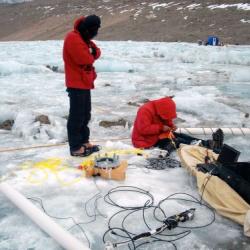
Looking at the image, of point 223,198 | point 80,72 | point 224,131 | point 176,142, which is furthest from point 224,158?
point 224,131

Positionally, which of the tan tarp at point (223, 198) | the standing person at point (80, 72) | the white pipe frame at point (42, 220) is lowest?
the tan tarp at point (223, 198)

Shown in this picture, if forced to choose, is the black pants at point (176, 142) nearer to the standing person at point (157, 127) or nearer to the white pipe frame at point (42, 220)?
the standing person at point (157, 127)

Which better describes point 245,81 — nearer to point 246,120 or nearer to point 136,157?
point 246,120

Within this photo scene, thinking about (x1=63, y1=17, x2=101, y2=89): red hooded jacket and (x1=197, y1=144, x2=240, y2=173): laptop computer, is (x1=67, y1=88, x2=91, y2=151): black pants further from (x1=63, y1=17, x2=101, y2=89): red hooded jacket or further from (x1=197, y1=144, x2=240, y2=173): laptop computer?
(x1=197, y1=144, x2=240, y2=173): laptop computer

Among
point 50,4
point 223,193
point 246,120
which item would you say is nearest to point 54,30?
point 50,4

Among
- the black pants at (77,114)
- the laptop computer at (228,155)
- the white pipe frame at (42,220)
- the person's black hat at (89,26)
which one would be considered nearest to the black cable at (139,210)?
the white pipe frame at (42,220)

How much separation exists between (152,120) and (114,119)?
1.97 metres

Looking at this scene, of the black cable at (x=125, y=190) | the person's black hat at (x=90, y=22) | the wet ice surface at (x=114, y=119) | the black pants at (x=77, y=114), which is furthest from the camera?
the black pants at (x=77, y=114)

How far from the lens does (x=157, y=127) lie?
504cm

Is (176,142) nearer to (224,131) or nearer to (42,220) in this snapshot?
(224,131)

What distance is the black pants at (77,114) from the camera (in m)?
4.64

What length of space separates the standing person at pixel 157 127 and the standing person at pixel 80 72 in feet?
2.10

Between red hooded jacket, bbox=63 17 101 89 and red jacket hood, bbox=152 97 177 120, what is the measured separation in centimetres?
88

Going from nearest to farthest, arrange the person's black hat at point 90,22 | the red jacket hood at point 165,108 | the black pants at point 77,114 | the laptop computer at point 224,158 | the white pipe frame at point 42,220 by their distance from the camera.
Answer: the white pipe frame at point 42,220 → the laptop computer at point 224,158 → the person's black hat at point 90,22 → the black pants at point 77,114 → the red jacket hood at point 165,108
